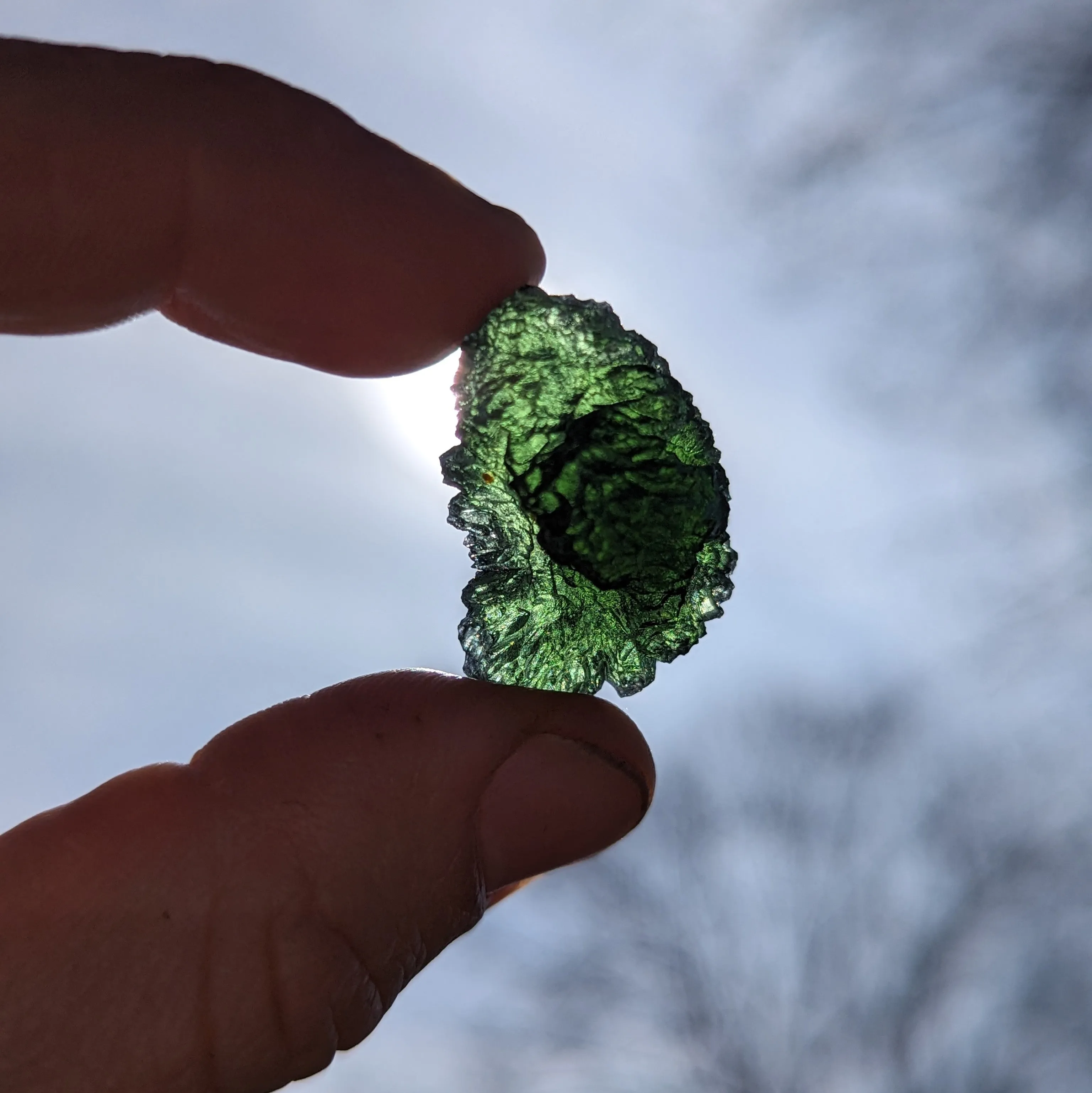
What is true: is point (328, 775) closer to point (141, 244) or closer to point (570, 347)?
point (570, 347)

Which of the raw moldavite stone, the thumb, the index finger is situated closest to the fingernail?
the thumb

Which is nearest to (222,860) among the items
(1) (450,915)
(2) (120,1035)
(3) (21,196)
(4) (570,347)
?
(2) (120,1035)

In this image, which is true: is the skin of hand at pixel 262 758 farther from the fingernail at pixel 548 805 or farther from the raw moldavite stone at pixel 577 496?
the raw moldavite stone at pixel 577 496

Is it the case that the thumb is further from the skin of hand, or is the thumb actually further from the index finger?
the index finger

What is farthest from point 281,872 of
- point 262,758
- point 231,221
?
point 231,221

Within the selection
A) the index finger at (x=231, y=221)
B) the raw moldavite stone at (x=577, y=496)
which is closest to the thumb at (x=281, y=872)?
the raw moldavite stone at (x=577, y=496)
